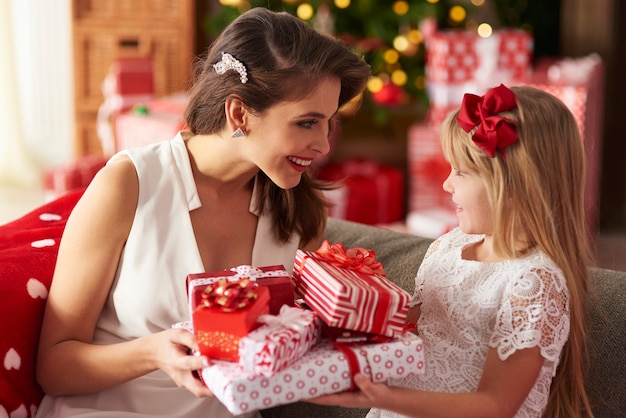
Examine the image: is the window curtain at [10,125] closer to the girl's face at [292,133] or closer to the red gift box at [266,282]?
the girl's face at [292,133]

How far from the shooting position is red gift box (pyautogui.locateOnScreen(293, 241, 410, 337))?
55.1 inches

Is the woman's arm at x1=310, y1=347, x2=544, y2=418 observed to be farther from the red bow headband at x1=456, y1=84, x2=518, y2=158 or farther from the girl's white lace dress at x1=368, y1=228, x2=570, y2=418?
the red bow headband at x1=456, y1=84, x2=518, y2=158

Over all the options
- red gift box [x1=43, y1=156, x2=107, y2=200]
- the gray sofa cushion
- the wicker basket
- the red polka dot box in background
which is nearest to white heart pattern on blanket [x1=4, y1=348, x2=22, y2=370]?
the red polka dot box in background

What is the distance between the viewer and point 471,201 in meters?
1.59

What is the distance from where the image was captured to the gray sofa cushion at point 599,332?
1.67 meters

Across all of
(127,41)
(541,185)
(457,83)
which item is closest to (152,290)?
(541,185)

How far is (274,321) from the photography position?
4.59 ft

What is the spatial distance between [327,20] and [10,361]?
3573 millimetres

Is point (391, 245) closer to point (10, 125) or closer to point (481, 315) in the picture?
point (481, 315)

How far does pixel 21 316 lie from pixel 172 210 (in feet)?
1.25

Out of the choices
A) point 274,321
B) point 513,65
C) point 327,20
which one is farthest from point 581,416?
point 327,20

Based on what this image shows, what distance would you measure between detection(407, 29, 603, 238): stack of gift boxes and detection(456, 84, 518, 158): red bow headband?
8.38 feet

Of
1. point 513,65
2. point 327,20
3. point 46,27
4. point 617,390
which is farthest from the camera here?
point 46,27

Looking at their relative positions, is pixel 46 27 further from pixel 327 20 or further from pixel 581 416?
pixel 581 416
